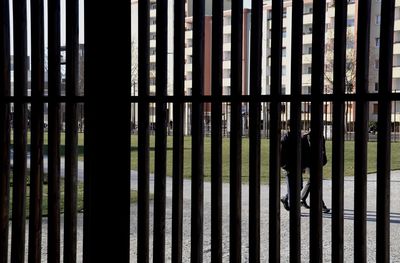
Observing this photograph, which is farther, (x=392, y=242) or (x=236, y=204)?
(x=392, y=242)

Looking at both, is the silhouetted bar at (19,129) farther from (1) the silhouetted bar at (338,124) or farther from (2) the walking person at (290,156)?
(1) the silhouetted bar at (338,124)

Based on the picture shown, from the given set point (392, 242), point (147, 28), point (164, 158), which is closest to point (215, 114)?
point (164, 158)

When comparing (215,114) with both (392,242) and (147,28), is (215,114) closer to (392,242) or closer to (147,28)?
(147,28)

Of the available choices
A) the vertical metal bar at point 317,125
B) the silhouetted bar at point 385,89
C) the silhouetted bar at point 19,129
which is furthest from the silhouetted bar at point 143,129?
the silhouetted bar at point 385,89

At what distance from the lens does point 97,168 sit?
358 cm

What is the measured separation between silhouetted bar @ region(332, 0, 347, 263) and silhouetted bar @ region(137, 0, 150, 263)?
1.06 metres

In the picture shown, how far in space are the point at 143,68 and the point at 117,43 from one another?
0.66ft

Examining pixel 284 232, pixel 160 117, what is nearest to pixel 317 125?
pixel 160 117

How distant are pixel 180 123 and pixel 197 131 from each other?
0.12m

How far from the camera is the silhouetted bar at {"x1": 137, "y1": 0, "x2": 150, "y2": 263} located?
356 cm

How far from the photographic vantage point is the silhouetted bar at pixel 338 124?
122 inches

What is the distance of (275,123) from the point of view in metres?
3.25

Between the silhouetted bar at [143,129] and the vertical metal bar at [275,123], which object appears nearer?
the vertical metal bar at [275,123]

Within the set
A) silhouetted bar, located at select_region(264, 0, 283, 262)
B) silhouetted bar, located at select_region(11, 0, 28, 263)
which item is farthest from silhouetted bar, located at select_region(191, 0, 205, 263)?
silhouetted bar, located at select_region(11, 0, 28, 263)
